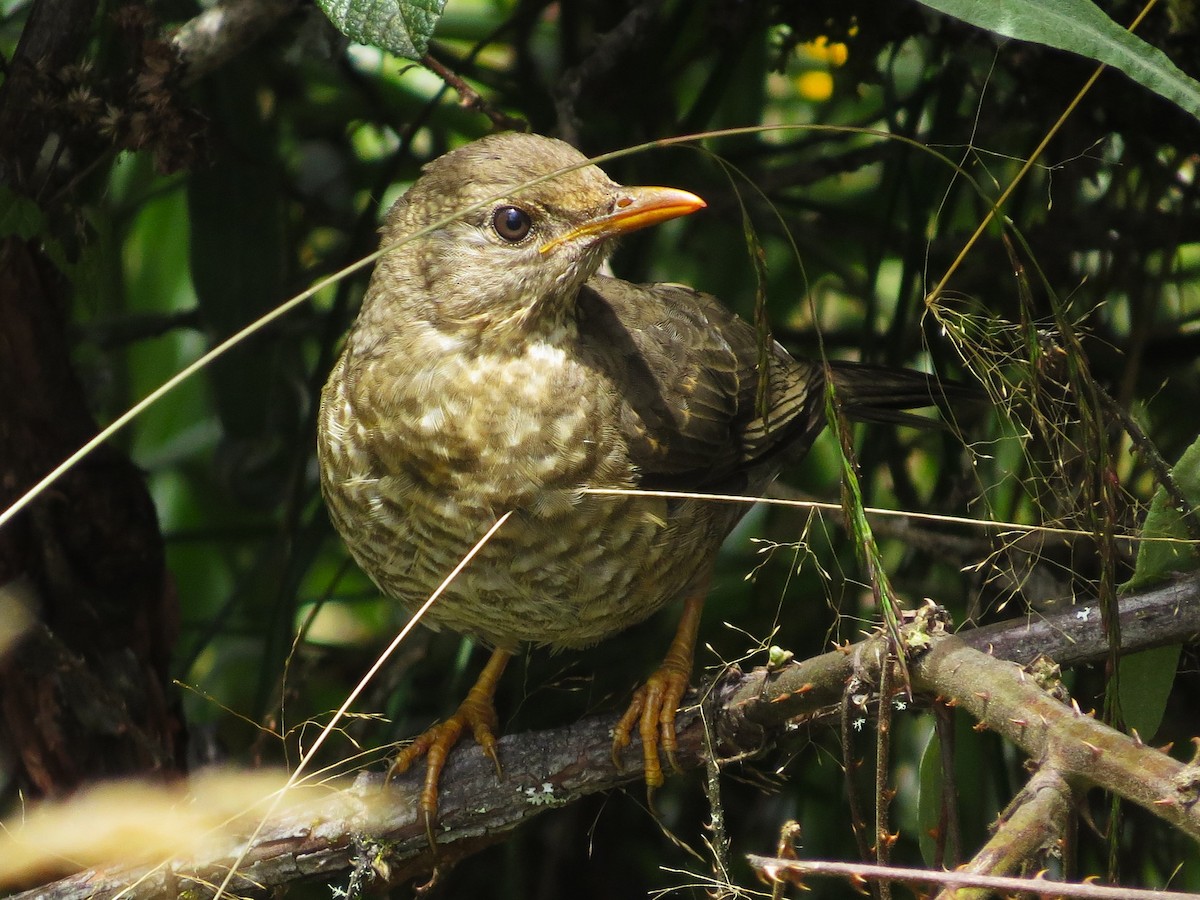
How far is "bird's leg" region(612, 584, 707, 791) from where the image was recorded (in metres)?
2.77

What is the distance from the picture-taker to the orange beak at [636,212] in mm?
2537

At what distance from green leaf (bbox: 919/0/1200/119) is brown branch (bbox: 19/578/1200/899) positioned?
2.71 feet

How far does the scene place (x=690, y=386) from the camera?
10.2 ft

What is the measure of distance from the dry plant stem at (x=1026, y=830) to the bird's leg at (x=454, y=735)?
1.52 meters

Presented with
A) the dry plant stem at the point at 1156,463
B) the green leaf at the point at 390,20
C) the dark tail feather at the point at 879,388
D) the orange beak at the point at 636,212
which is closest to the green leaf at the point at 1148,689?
the dry plant stem at the point at 1156,463

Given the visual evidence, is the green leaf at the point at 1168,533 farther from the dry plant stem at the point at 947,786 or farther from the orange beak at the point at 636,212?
the orange beak at the point at 636,212

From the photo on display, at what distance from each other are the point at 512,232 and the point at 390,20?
2.16 feet

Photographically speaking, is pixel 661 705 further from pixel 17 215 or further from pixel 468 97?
pixel 17 215

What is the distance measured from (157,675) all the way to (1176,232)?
2.84m

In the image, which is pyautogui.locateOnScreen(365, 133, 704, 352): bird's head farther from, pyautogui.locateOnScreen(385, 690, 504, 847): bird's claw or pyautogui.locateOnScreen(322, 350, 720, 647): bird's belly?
pyautogui.locateOnScreen(385, 690, 504, 847): bird's claw

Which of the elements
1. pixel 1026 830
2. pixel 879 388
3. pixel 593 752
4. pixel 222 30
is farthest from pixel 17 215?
pixel 1026 830

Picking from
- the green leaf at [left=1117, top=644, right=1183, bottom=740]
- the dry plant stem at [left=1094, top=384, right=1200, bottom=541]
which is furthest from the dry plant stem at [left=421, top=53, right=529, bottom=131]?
the green leaf at [left=1117, top=644, right=1183, bottom=740]

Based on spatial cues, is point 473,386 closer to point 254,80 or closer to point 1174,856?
point 254,80

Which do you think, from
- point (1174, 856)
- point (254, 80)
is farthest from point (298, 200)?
point (1174, 856)
